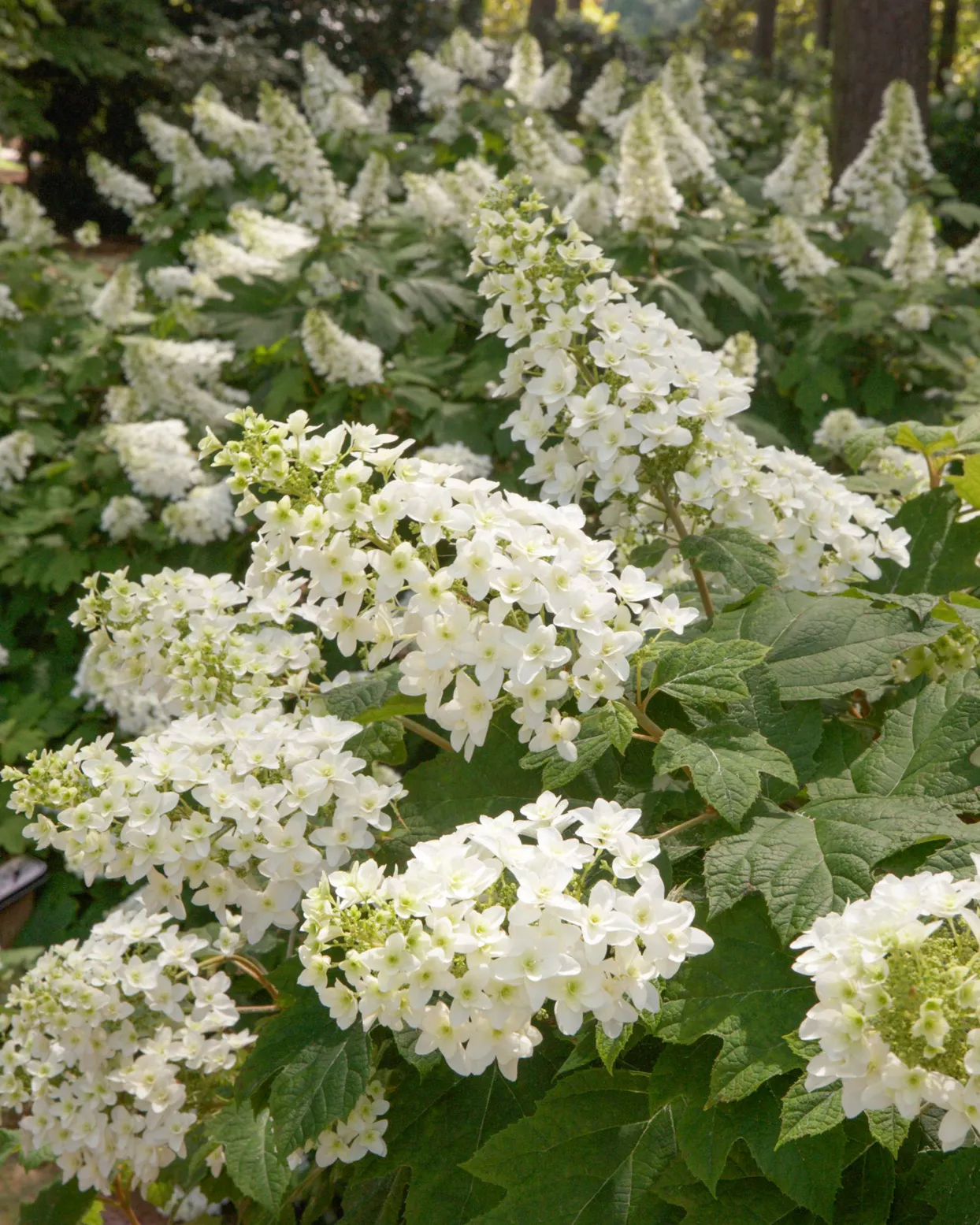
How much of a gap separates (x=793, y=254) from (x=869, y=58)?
11.6 feet

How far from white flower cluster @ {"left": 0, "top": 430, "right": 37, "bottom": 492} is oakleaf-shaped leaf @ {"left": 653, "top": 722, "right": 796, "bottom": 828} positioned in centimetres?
441

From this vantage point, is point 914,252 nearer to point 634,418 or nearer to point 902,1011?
point 634,418

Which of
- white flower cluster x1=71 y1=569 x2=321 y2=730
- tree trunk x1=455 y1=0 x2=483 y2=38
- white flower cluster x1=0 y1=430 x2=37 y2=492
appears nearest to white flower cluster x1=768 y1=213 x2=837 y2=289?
white flower cluster x1=0 y1=430 x2=37 y2=492

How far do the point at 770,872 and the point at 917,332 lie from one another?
396cm

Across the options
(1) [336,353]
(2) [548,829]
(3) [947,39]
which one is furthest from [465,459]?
(3) [947,39]

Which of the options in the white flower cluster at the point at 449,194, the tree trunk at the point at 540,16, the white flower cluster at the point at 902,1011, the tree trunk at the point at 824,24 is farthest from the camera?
the tree trunk at the point at 824,24

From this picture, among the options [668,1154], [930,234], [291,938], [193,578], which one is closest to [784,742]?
[668,1154]

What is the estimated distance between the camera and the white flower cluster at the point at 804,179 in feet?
19.2

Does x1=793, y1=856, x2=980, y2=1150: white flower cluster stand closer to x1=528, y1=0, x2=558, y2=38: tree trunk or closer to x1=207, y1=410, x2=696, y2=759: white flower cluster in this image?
x1=207, y1=410, x2=696, y2=759: white flower cluster

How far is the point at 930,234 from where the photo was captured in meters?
5.02

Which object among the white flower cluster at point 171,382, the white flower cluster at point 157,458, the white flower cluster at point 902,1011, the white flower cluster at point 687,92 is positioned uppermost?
the white flower cluster at point 687,92

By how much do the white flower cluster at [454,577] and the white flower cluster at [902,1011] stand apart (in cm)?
50

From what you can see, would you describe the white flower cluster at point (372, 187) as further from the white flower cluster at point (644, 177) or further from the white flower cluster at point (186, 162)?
the white flower cluster at point (644, 177)

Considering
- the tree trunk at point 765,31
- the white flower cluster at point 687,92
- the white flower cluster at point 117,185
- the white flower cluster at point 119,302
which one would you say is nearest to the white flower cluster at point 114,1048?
the white flower cluster at point 119,302
